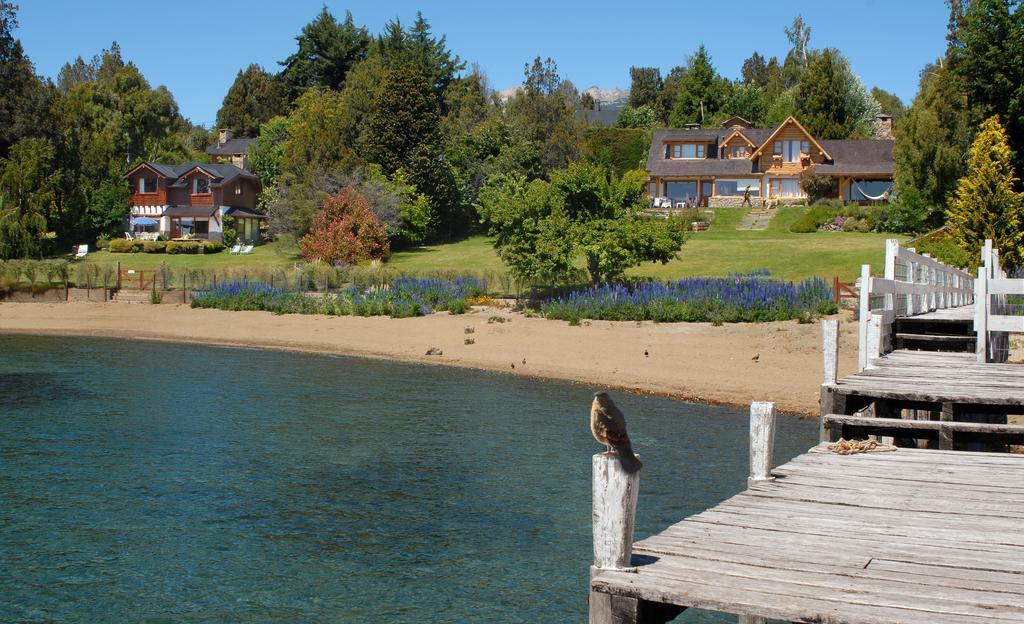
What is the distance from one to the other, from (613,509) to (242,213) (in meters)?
79.8

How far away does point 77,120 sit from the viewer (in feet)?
282

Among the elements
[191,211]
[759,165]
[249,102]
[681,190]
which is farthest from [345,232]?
[249,102]

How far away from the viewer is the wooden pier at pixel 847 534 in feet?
17.9

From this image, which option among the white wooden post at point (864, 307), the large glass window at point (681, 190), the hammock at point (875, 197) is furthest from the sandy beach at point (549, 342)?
the large glass window at point (681, 190)

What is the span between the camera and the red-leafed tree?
186 feet

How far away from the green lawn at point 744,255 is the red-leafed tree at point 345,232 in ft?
6.96

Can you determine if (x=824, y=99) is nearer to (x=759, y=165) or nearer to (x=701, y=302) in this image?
(x=759, y=165)

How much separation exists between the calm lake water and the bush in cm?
4320

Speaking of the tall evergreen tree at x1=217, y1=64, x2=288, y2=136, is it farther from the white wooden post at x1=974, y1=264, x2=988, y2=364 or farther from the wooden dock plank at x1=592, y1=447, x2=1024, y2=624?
the wooden dock plank at x1=592, y1=447, x2=1024, y2=624

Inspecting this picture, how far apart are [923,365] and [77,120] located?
83.6 meters

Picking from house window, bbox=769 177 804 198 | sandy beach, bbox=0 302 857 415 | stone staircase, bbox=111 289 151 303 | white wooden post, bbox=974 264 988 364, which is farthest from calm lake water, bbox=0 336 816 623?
house window, bbox=769 177 804 198

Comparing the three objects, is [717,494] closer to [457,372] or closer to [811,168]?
[457,372]

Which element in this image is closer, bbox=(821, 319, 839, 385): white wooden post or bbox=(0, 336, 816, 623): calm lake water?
bbox=(821, 319, 839, 385): white wooden post

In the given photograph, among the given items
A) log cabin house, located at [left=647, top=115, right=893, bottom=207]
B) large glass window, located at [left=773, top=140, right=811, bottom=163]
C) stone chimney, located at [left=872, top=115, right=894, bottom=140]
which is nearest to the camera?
log cabin house, located at [left=647, top=115, right=893, bottom=207]
